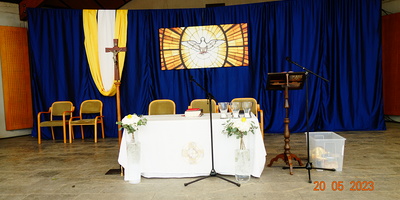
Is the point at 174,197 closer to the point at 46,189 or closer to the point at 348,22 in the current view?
the point at 46,189

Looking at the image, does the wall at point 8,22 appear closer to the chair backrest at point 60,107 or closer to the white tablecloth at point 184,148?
the chair backrest at point 60,107

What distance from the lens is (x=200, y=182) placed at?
3008 millimetres

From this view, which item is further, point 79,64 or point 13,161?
point 79,64

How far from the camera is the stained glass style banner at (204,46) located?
5.83 m

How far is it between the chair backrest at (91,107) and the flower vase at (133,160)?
10.3ft

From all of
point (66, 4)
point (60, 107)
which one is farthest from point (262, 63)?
point (66, 4)

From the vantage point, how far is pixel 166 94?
6027 mm

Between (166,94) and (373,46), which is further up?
(373,46)

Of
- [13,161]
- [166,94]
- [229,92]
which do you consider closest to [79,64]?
[166,94]

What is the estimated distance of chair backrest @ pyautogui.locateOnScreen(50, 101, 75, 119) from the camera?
5.88m

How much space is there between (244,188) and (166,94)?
3.56 meters

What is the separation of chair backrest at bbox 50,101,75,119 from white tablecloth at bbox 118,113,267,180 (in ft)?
10.9

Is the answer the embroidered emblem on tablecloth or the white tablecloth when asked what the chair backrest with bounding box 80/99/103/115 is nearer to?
the white tablecloth

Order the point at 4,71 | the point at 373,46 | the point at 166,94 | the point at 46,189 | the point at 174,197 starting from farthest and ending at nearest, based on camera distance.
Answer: the point at 4,71 < the point at 166,94 < the point at 373,46 < the point at 46,189 < the point at 174,197
